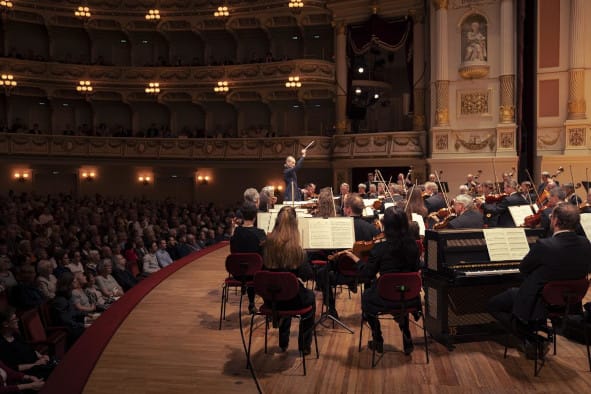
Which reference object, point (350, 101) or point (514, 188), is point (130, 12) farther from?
point (514, 188)

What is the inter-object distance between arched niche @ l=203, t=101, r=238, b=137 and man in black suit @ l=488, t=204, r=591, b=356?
2102 cm

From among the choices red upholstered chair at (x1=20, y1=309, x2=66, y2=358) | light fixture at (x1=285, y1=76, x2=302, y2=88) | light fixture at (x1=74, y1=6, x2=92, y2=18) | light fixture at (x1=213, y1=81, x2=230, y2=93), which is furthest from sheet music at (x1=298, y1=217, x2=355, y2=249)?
light fixture at (x1=74, y1=6, x2=92, y2=18)

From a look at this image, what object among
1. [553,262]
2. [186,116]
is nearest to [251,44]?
[186,116]

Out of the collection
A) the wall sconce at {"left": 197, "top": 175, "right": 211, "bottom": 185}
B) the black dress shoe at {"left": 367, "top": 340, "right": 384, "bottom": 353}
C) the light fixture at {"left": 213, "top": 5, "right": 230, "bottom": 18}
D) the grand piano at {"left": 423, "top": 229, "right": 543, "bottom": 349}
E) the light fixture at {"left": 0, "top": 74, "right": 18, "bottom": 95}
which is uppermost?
the light fixture at {"left": 213, "top": 5, "right": 230, "bottom": 18}

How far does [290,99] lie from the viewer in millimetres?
23625

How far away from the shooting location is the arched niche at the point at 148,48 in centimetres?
2488

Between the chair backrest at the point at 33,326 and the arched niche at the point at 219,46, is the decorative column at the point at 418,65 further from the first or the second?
the chair backrest at the point at 33,326

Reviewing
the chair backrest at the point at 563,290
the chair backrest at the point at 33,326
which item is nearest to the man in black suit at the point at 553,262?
the chair backrest at the point at 563,290

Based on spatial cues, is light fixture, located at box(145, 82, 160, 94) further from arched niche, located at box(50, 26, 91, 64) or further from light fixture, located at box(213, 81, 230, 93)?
arched niche, located at box(50, 26, 91, 64)

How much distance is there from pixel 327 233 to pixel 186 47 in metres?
21.2

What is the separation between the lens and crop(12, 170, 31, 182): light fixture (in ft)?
76.7

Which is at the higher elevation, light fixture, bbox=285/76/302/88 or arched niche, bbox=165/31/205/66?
arched niche, bbox=165/31/205/66

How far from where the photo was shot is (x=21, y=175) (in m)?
23.5

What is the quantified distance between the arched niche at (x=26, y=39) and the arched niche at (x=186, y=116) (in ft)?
19.1
